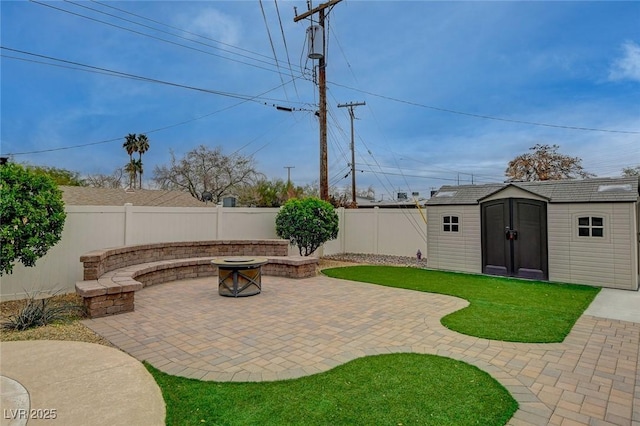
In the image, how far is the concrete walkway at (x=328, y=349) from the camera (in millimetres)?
2596

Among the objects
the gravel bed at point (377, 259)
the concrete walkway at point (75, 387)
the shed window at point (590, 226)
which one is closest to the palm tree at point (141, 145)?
the gravel bed at point (377, 259)

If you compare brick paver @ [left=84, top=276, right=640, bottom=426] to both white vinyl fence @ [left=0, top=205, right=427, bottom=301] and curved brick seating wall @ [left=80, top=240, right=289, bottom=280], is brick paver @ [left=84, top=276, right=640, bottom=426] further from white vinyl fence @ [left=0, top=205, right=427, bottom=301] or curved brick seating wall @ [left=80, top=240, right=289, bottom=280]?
white vinyl fence @ [left=0, top=205, right=427, bottom=301]

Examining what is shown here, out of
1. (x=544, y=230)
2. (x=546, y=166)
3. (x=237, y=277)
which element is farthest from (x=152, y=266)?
(x=546, y=166)

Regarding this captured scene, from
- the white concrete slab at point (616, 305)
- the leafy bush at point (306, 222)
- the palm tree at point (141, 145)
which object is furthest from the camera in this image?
the palm tree at point (141, 145)

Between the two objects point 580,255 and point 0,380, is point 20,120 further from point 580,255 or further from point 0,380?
point 580,255

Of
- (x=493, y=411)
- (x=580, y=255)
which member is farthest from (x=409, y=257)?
(x=493, y=411)

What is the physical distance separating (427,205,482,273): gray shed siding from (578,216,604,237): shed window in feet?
7.02

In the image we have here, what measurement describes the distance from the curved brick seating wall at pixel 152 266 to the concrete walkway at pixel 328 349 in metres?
0.33

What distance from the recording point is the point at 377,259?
38.1ft

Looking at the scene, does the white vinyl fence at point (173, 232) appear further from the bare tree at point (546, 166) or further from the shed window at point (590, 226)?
the bare tree at point (546, 166)

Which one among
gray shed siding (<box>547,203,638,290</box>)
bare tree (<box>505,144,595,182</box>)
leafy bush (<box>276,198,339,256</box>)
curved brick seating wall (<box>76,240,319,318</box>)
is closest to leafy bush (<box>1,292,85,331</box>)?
curved brick seating wall (<box>76,240,319,318</box>)

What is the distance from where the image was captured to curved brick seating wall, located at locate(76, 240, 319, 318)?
490 cm

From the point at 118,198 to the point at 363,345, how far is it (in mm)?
16501

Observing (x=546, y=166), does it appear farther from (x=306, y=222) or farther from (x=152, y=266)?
(x=152, y=266)
